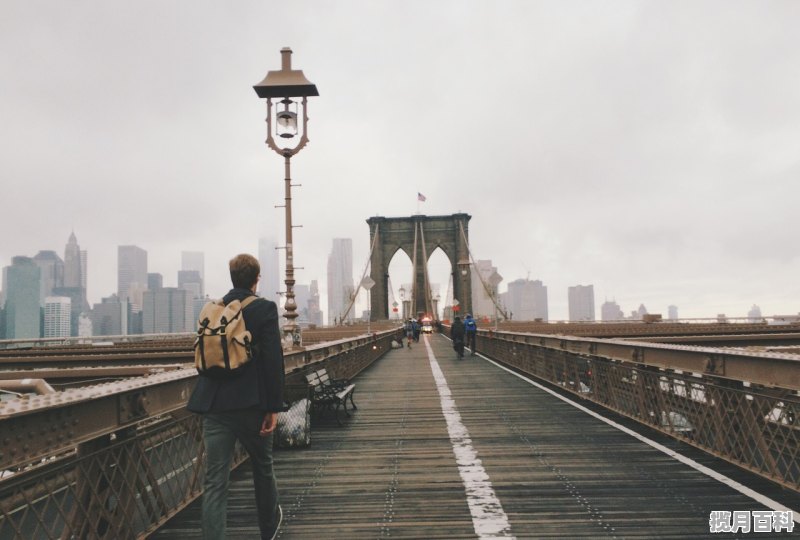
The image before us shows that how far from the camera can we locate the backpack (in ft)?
11.1

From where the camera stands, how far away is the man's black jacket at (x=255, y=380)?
3453mm

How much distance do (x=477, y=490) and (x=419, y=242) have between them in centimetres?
9704

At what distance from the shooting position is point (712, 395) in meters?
5.84

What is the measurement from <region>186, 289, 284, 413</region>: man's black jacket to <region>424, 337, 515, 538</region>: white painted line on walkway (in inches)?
73.0

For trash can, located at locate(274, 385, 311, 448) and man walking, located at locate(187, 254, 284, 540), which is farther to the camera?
trash can, located at locate(274, 385, 311, 448)

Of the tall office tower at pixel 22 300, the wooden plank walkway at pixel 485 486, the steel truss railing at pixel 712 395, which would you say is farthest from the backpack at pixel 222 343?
the tall office tower at pixel 22 300

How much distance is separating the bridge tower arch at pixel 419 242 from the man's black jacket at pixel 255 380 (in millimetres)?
93954

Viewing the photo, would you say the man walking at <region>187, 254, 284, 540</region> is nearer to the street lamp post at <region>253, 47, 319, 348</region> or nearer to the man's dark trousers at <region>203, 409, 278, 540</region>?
the man's dark trousers at <region>203, 409, 278, 540</region>

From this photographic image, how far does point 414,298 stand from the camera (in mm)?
97812

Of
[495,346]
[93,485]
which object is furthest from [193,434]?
[495,346]

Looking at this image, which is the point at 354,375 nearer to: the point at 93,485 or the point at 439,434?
the point at 439,434

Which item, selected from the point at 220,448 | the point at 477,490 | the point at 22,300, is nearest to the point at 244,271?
the point at 220,448

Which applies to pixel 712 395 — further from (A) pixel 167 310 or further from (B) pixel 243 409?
(A) pixel 167 310
